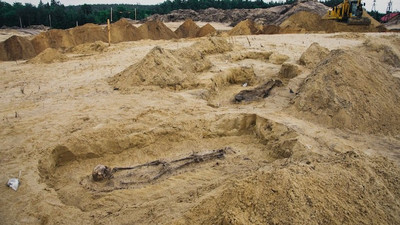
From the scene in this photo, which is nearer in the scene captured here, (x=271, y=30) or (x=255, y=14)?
(x=271, y=30)

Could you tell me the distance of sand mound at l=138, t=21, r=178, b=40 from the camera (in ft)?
55.0

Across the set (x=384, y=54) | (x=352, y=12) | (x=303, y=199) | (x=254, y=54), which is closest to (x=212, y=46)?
(x=254, y=54)

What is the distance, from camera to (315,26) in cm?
2003

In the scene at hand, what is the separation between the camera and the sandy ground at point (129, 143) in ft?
9.94

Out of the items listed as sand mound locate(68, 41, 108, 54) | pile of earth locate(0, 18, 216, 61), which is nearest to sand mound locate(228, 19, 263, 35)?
pile of earth locate(0, 18, 216, 61)

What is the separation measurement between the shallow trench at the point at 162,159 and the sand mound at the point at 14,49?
10.7 meters

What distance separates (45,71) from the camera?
9266mm

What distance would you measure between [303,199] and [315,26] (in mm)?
20270

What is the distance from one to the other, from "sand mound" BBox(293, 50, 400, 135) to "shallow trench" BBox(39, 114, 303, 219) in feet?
3.75

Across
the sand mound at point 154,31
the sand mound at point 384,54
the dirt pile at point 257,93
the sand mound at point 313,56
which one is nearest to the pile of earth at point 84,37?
the sand mound at point 154,31

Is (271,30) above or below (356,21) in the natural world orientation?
below

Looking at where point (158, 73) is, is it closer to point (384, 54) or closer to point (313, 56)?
point (313, 56)

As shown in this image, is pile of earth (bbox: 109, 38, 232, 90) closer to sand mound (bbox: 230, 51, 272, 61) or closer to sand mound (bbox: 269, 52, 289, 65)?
sand mound (bbox: 230, 51, 272, 61)

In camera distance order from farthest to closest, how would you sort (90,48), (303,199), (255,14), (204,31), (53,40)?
(255,14) → (204,31) → (53,40) → (90,48) → (303,199)
